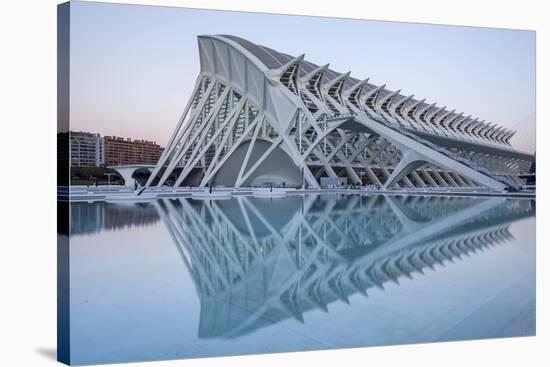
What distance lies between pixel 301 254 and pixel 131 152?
14510 millimetres

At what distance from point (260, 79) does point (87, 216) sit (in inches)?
683

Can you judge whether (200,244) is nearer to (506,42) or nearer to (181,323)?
(181,323)

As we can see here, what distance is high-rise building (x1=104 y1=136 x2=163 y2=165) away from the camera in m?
14.0

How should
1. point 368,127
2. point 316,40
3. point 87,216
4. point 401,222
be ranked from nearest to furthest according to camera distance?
point 316,40 < point 401,222 < point 87,216 < point 368,127

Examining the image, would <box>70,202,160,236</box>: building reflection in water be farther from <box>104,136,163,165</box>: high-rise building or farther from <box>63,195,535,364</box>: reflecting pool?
<box>104,136,163,165</box>: high-rise building

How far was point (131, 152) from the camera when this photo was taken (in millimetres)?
18312

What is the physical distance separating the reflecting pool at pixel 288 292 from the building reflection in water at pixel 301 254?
0.05 ft

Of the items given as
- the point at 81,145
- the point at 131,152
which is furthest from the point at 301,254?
the point at 131,152

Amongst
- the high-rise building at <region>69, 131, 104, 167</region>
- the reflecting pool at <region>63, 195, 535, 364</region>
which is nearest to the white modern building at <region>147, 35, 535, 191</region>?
the reflecting pool at <region>63, 195, 535, 364</region>

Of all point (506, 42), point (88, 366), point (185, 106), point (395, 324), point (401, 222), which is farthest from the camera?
point (185, 106)

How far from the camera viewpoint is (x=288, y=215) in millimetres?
9570

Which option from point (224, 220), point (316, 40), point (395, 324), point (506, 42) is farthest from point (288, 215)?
point (395, 324)

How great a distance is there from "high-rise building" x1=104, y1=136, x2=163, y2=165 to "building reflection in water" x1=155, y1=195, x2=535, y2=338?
5.89m

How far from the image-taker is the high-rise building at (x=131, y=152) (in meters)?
14.0
